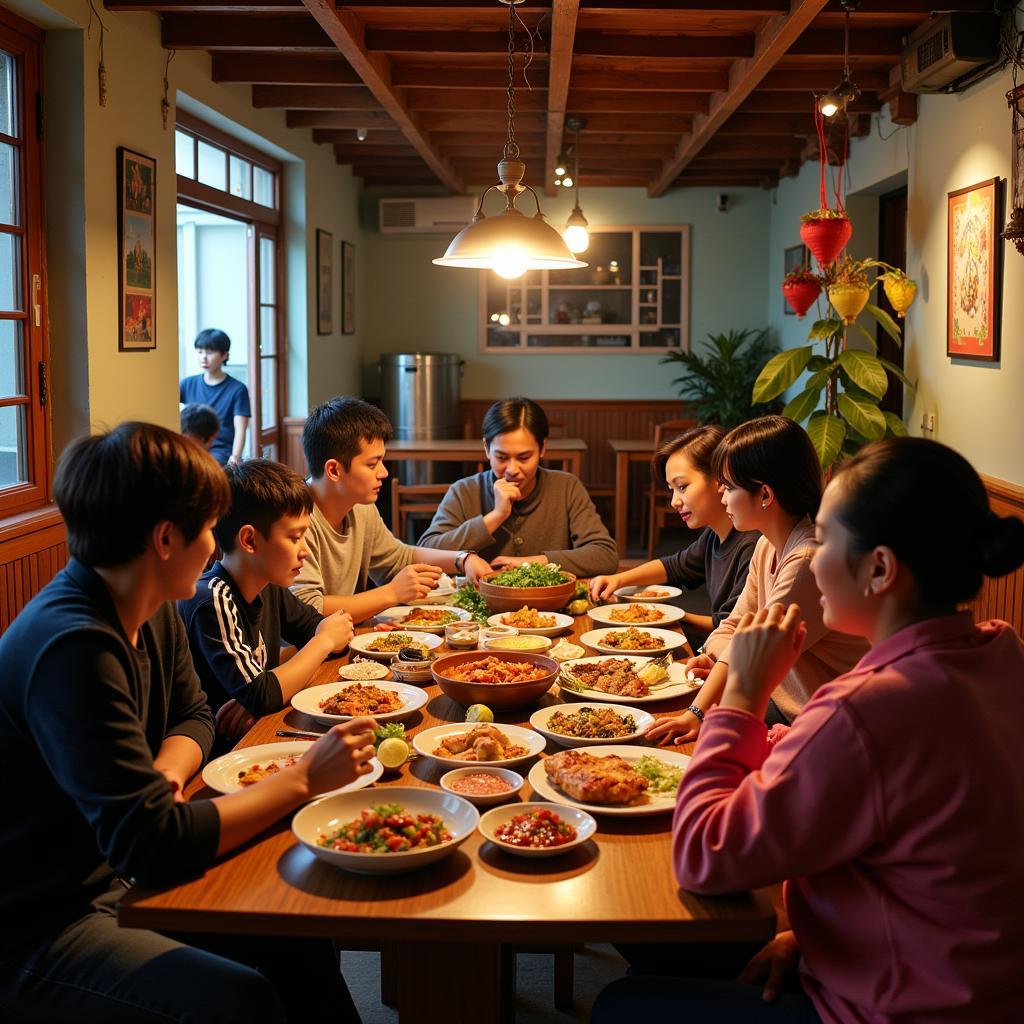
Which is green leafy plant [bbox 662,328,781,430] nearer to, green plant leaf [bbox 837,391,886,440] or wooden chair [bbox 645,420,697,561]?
wooden chair [bbox 645,420,697,561]

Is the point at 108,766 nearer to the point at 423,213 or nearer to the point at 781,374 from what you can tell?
the point at 781,374

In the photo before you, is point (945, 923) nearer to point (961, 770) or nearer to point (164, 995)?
point (961, 770)

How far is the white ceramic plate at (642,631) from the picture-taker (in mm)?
2746

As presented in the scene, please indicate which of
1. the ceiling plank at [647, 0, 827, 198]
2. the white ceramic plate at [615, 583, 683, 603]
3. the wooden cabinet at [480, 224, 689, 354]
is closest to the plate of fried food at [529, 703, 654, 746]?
the white ceramic plate at [615, 583, 683, 603]

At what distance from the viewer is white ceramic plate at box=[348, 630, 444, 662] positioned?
8.89 feet

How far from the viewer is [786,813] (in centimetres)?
139

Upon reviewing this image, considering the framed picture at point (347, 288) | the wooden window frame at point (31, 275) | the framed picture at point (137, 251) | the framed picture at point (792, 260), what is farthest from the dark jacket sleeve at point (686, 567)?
the framed picture at point (347, 288)

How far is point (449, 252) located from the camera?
3148 millimetres

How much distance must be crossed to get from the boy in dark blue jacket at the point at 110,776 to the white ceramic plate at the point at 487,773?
0.18 metres

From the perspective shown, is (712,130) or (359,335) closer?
(712,130)

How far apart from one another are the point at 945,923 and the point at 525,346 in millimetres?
8901

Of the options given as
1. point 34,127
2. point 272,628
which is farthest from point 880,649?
point 34,127

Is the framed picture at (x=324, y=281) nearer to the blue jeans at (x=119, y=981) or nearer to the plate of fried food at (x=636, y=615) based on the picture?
the plate of fried food at (x=636, y=615)

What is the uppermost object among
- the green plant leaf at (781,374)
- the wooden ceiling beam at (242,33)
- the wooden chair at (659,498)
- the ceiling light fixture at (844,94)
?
the wooden ceiling beam at (242,33)
